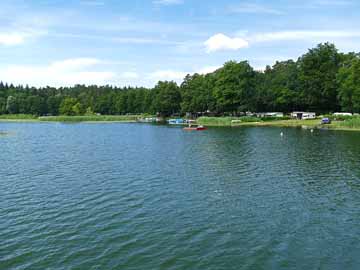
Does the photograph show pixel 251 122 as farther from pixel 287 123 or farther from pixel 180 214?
pixel 180 214

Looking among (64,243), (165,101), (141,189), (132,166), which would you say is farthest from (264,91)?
(64,243)

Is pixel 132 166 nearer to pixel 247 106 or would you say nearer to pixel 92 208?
pixel 92 208

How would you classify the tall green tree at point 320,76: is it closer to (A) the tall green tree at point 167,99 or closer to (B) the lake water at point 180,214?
(A) the tall green tree at point 167,99

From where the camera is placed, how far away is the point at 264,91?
138000mm

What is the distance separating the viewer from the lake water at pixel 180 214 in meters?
16.2

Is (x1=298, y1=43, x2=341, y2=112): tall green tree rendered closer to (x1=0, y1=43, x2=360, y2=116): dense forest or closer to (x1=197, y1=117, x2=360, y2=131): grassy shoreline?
(x1=0, y1=43, x2=360, y2=116): dense forest

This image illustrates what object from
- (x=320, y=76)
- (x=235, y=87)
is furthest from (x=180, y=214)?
(x=235, y=87)

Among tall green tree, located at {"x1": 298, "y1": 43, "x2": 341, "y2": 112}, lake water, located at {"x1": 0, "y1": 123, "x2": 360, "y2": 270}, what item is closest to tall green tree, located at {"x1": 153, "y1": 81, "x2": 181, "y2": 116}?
tall green tree, located at {"x1": 298, "y1": 43, "x2": 341, "y2": 112}

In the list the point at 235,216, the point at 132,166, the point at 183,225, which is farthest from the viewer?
the point at 132,166

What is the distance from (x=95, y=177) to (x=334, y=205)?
20489 mm

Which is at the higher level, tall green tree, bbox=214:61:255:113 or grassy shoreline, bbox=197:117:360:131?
tall green tree, bbox=214:61:255:113

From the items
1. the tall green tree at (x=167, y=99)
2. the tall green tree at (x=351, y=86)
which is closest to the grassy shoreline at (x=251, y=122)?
the tall green tree at (x=351, y=86)

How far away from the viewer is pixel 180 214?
73.5ft

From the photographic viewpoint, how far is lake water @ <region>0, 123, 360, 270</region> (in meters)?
16.2
